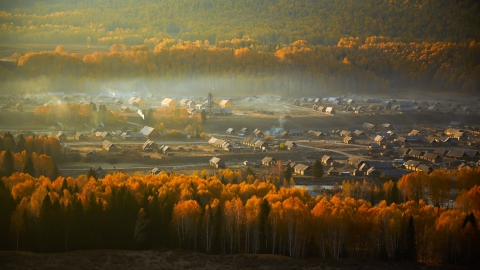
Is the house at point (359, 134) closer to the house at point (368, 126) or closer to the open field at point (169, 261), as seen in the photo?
the house at point (368, 126)

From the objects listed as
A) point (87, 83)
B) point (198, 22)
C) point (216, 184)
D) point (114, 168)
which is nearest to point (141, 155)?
point (114, 168)

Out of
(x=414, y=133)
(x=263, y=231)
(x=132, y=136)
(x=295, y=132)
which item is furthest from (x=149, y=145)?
(x=414, y=133)

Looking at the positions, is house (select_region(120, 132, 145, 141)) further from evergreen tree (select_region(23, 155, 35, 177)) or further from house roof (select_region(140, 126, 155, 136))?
evergreen tree (select_region(23, 155, 35, 177))

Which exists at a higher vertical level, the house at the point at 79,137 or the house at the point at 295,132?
the house at the point at 79,137

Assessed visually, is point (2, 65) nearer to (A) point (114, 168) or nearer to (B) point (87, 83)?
(B) point (87, 83)

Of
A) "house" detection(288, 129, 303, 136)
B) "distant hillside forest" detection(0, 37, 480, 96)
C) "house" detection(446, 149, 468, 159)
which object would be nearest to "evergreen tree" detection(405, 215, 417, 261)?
"house" detection(446, 149, 468, 159)

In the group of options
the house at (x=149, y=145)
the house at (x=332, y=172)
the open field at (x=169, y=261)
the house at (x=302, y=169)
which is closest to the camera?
the open field at (x=169, y=261)

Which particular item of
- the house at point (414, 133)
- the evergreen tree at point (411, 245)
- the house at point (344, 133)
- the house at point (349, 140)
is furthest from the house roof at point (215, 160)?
the house at point (414, 133)
